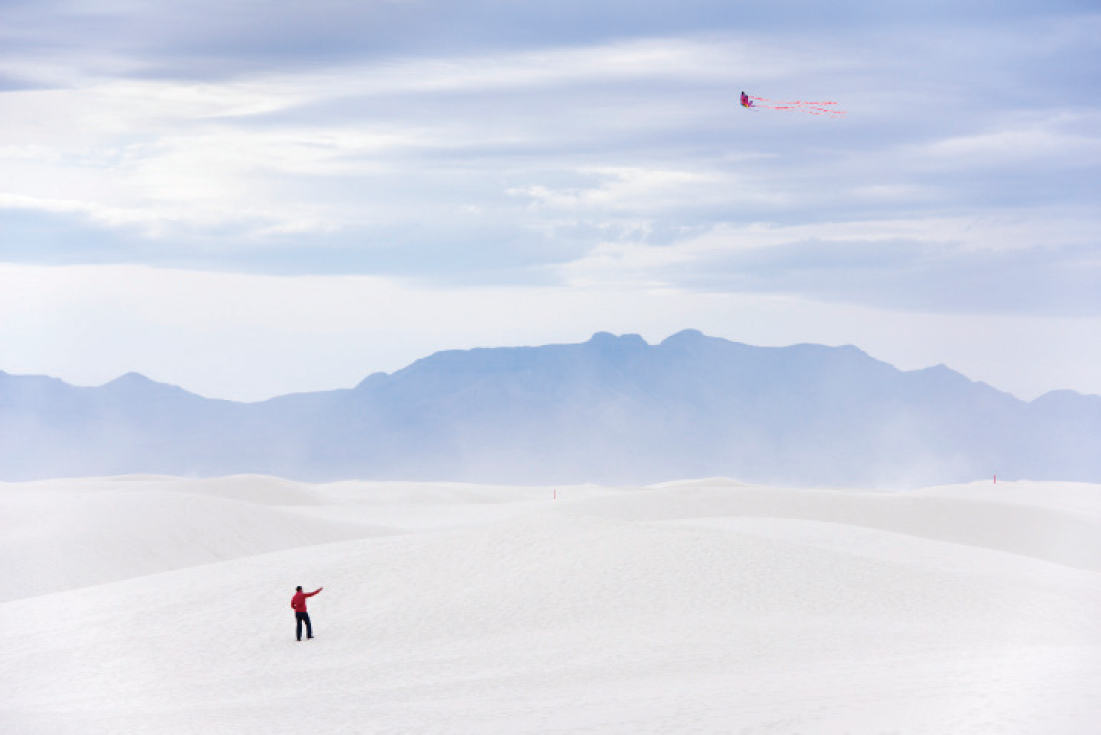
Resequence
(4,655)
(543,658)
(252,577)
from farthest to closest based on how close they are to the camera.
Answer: (252,577) → (4,655) → (543,658)

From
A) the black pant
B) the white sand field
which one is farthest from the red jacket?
the white sand field

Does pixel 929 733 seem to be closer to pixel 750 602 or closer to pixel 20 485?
pixel 750 602

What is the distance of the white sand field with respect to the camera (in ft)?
66.9

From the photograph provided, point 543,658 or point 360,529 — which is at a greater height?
point 360,529

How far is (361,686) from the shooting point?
2447 centimetres

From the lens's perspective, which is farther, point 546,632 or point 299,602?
point 546,632

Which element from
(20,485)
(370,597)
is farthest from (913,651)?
(20,485)

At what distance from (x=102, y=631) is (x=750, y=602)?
1527 cm

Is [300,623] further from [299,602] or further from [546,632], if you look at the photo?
[546,632]

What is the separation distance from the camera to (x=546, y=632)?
2944 cm

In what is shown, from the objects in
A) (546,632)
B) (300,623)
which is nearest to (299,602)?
(300,623)

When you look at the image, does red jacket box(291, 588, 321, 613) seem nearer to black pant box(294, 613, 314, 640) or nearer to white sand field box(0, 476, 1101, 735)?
black pant box(294, 613, 314, 640)

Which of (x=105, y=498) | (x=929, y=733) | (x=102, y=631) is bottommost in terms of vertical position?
(x=929, y=733)

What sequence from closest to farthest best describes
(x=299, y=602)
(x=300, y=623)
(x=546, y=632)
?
(x=299, y=602) → (x=546, y=632) → (x=300, y=623)
